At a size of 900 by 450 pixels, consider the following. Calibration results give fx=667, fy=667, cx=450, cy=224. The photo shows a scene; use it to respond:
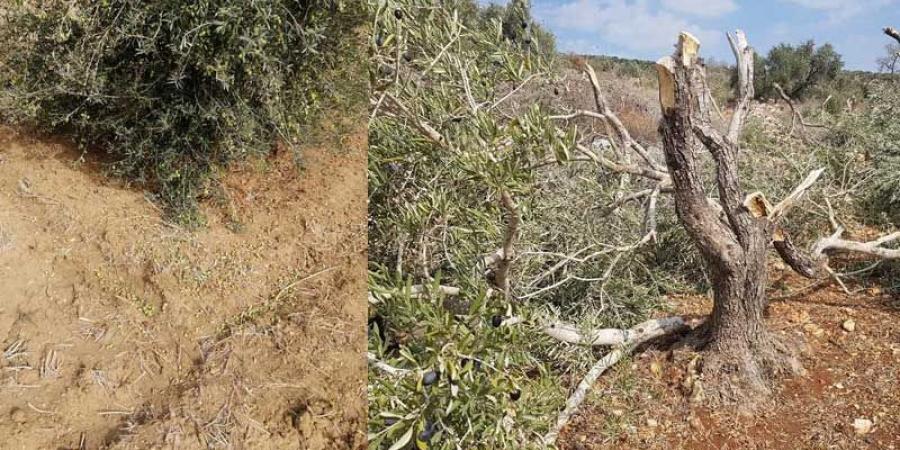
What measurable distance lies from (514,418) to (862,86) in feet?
51.2

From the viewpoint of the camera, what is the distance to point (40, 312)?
10.5 ft

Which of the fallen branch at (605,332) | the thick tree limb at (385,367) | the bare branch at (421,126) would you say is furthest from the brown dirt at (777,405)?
the bare branch at (421,126)

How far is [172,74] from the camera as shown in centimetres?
319

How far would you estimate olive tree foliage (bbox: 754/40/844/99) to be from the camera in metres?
15.6

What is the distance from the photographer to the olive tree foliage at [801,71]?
15609 mm

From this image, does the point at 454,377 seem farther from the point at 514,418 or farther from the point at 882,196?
the point at 882,196

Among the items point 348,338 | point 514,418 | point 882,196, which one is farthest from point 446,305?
point 882,196

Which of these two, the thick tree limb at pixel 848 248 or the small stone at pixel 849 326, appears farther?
the thick tree limb at pixel 848 248

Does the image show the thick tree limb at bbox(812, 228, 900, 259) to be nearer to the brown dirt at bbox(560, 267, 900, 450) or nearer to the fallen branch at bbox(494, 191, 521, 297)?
the brown dirt at bbox(560, 267, 900, 450)

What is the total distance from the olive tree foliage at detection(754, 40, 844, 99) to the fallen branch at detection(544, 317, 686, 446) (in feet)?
45.2

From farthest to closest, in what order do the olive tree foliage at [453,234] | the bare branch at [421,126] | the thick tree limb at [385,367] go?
the bare branch at [421,126], the thick tree limb at [385,367], the olive tree foliage at [453,234]

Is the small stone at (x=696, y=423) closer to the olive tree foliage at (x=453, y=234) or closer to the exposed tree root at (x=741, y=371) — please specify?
the exposed tree root at (x=741, y=371)

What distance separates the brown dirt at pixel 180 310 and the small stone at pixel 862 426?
7.01 ft

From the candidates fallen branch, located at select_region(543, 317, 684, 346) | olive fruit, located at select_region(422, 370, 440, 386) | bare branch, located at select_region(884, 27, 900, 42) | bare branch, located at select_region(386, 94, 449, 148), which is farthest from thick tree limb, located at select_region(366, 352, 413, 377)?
bare branch, located at select_region(884, 27, 900, 42)
